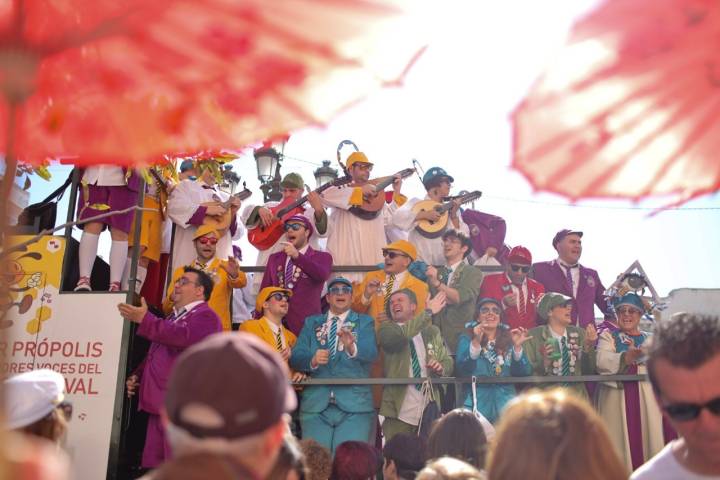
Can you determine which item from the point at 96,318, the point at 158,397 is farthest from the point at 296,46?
the point at 96,318

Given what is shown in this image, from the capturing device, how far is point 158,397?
18.8 feet

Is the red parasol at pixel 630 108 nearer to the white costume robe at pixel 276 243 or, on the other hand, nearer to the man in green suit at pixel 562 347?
the man in green suit at pixel 562 347

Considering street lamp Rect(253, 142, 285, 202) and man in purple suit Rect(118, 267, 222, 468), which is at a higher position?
street lamp Rect(253, 142, 285, 202)

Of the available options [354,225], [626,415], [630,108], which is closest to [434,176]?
[354,225]

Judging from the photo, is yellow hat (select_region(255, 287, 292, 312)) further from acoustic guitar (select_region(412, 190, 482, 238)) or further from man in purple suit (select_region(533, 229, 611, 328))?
man in purple suit (select_region(533, 229, 611, 328))

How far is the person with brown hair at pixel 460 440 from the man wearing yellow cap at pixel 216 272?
2977 mm

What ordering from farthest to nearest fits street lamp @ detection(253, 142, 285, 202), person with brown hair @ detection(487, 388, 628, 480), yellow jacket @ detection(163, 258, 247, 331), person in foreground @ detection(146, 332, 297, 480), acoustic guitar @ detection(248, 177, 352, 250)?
street lamp @ detection(253, 142, 285, 202) < acoustic guitar @ detection(248, 177, 352, 250) < yellow jacket @ detection(163, 258, 247, 331) < person with brown hair @ detection(487, 388, 628, 480) < person in foreground @ detection(146, 332, 297, 480)

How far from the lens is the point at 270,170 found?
9.43m

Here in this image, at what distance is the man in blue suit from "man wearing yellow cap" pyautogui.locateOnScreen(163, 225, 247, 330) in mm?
871

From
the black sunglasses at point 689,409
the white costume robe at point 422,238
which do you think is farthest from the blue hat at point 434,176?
the black sunglasses at point 689,409

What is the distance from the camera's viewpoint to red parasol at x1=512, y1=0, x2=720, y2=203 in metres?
2.10

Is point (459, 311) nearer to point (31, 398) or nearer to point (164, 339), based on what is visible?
point (164, 339)

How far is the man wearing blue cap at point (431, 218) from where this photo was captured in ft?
23.4

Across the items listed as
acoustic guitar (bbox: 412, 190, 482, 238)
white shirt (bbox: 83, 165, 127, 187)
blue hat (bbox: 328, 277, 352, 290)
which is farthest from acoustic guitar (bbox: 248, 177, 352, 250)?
white shirt (bbox: 83, 165, 127, 187)
